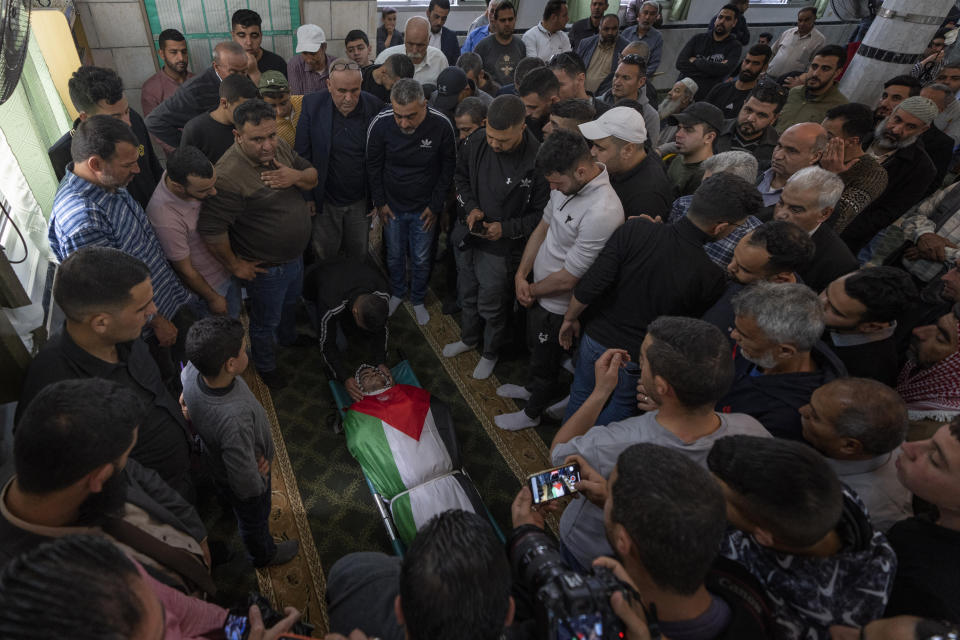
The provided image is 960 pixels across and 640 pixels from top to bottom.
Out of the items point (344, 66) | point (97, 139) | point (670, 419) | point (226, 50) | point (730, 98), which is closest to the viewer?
point (670, 419)

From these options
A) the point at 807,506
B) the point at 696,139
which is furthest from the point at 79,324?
the point at 696,139

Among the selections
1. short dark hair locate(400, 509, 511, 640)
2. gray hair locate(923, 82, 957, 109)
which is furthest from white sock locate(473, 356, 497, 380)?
gray hair locate(923, 82, 957, 109)

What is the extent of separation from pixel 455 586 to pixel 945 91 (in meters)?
5.43

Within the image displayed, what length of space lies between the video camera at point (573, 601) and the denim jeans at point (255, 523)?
4.09 ft

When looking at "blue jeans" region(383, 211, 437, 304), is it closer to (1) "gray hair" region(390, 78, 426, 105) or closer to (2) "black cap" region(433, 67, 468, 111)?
(1) "gray hair" region(390, 78, 426, 105)

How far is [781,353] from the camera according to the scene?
184cm

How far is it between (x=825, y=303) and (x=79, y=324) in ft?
8.94

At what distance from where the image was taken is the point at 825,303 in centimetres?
204

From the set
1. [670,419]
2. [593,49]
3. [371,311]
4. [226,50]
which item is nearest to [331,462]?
[371,311]

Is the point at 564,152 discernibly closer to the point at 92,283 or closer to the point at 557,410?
the point at 557,410

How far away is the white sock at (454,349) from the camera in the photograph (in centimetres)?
371

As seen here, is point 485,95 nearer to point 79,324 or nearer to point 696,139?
point 696,139

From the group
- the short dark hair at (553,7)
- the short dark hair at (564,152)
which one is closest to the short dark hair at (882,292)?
the short dark hair at (564,152)

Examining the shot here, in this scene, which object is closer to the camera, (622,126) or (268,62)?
(622,126)
